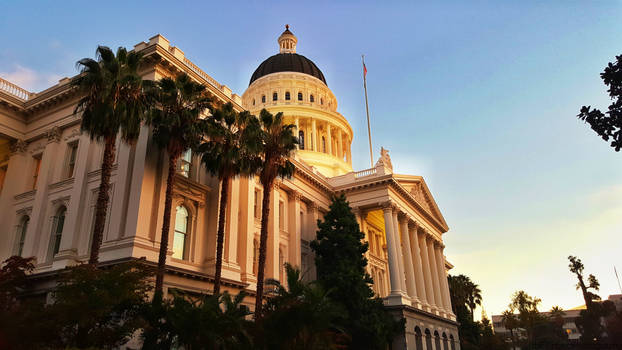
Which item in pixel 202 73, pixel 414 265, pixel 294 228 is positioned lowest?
pixel 414 265

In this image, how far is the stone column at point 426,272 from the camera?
45625 mm

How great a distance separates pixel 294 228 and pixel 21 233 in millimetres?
17711

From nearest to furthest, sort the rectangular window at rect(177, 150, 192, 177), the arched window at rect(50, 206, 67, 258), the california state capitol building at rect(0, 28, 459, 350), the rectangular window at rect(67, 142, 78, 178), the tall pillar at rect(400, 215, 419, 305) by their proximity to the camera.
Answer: the california state capitol building at rect(0, 28, 459, 350), the arched window at rect(50, 206, 67, 258), the rectangular window at rect(177, 150, 192, 177), the rectangular window at rect(67, 142, 78, 178), the tall pillar at rect(400, 215, 419, 305)

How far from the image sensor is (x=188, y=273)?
22703 millimetres

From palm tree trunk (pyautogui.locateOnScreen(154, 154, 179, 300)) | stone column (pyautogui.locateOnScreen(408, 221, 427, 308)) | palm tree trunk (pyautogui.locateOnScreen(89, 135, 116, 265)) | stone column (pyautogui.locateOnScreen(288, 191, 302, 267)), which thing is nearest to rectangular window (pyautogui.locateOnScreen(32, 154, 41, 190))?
palm tree trunk (pyautogui.locateOnScreen(89, 135, 116, 265))

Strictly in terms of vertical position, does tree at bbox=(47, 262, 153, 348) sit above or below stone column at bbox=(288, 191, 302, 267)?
below

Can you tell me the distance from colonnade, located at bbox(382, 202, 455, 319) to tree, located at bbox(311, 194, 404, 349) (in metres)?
3.98

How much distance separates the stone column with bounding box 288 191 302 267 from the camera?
35875 mm

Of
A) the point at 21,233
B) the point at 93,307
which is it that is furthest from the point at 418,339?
the point at 93,307

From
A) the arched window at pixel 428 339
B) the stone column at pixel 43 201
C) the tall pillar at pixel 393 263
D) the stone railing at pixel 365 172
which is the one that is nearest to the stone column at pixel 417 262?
the arched window at pixel 428 339

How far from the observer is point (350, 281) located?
97.7 feet

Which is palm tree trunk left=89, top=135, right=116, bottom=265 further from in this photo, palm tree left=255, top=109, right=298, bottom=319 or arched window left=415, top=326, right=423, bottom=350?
arched window left=415, top=326, right=423, bottom=350

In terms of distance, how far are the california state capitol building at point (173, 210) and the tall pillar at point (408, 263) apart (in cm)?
9

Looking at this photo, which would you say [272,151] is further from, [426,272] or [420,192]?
[426,272]
